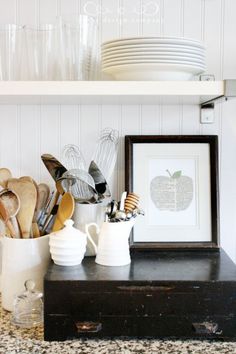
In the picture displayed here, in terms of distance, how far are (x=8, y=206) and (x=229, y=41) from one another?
84 cm

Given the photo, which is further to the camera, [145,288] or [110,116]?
[110,116]

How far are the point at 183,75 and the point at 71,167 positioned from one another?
454mm

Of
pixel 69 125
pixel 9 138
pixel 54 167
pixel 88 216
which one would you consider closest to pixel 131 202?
pixel 88 216

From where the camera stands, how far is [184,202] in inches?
62.0

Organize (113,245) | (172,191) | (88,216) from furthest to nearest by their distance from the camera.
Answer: (172,191)
(88,216)
(113,245)

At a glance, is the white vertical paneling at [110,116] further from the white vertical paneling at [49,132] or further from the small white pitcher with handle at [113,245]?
the small white pitcher with handle at [113,245]

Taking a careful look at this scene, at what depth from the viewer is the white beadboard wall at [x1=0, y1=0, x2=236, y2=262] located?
1577mm

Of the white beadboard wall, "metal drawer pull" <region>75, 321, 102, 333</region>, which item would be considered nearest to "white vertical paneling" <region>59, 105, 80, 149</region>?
the white beadboard wall

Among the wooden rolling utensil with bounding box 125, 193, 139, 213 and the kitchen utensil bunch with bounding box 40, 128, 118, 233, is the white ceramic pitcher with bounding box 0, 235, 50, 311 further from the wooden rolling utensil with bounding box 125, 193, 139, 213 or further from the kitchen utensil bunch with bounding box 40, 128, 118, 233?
the wooden rolling utensil with bounding box 125, 193, 139, 213

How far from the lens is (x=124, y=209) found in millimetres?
1423

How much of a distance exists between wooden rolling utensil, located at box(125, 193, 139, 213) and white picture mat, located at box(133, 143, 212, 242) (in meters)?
0.13

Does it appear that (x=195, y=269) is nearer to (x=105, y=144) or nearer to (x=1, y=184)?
(x=105, y=144)

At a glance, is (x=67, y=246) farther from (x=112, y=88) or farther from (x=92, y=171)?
(x=112, y=88)

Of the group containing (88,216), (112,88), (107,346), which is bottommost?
(107,346)
